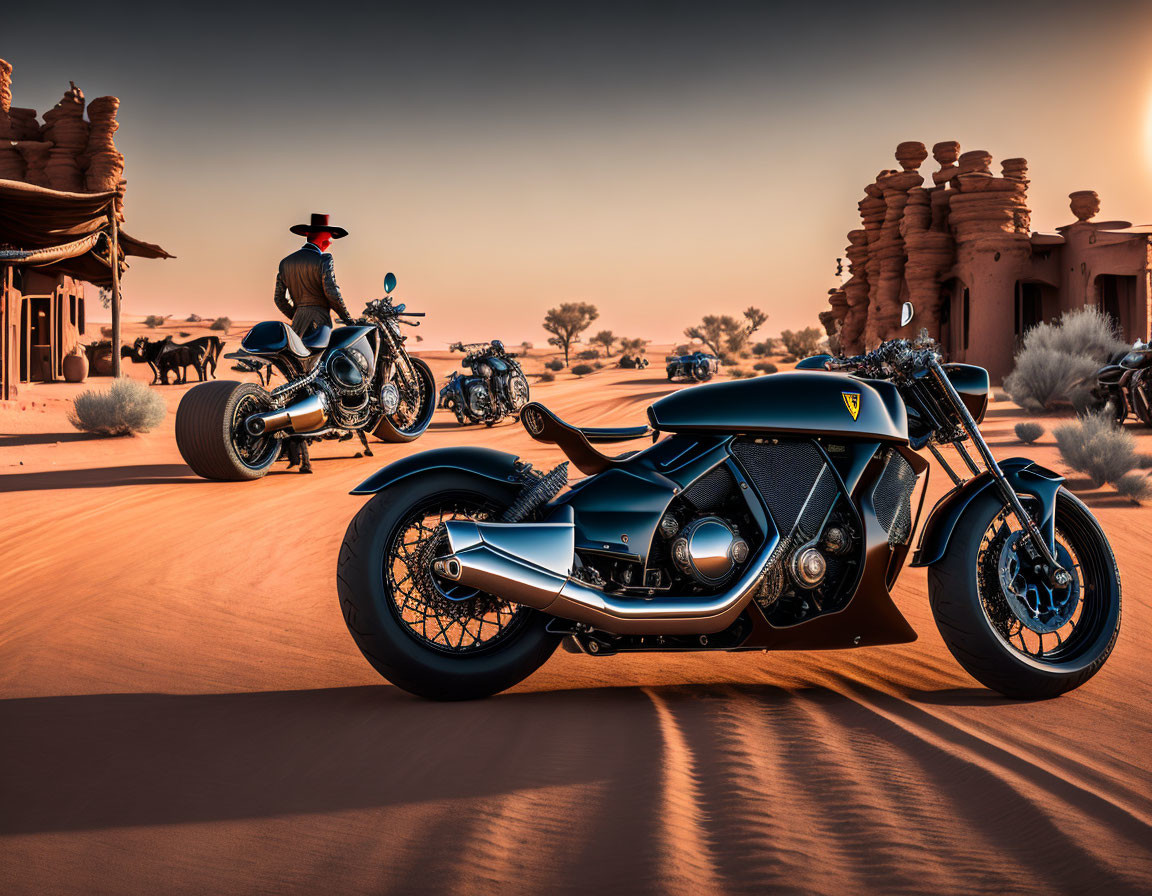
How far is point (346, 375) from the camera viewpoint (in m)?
11.6

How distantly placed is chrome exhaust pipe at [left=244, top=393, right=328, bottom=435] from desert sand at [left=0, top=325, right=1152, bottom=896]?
465cm

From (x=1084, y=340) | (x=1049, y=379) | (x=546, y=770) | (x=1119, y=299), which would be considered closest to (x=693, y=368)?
(x=1119, y=299)

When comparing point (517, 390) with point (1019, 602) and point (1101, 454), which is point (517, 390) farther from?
point (1019, 602)

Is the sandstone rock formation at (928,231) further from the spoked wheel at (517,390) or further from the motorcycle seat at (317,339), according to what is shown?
the motorcycle seat at (317,339)

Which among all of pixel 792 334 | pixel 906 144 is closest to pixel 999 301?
pixel 906 144

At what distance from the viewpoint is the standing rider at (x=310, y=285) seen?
1166cm

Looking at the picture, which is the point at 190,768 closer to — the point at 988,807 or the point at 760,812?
the point at 760,812

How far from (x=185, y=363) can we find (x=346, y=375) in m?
18.6

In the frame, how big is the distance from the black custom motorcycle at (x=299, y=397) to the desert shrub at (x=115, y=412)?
4474 mm

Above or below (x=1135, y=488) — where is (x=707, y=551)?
above

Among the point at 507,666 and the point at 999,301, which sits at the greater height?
the point at 999,301

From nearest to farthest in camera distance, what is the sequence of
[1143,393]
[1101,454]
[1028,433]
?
[1101,454] → [1028,433] → [1143,393]

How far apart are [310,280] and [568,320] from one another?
61241mm

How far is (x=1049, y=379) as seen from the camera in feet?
65.5
